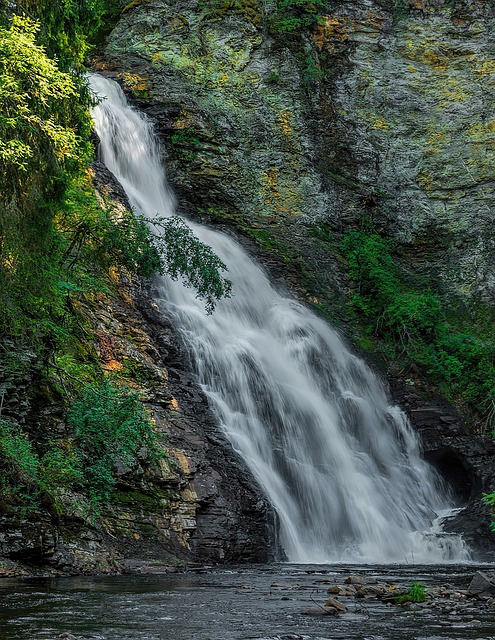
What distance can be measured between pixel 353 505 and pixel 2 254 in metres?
9.81

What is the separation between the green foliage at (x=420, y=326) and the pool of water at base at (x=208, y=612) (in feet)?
44.0

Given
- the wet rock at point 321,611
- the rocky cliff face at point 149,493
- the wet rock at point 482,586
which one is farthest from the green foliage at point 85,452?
the wet rock at point 482,586

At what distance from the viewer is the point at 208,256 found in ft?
45.6

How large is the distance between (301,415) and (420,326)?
29.1 feet

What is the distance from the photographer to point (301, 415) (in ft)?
54.5

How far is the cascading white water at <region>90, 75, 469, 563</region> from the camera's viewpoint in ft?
47.2

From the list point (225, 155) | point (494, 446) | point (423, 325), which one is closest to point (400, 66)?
point (225, 155)

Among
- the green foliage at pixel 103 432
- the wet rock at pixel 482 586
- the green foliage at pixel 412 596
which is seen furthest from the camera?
the green foliage at pixel 103 432

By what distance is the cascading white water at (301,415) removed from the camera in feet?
47.2

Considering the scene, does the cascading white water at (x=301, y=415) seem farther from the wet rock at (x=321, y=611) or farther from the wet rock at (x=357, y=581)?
the wet rock at (x=321, y=611)

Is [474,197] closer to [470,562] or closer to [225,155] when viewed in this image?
[225,155]

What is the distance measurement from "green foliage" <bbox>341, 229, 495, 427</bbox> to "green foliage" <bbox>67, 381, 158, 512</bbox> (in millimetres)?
13419

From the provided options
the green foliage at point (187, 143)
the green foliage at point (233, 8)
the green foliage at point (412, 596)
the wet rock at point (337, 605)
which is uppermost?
the green foliage at point (233, 8)

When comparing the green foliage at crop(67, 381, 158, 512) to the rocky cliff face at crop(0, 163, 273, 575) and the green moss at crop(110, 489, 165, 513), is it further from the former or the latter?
the rocky cliff face at crop(0, 163, 273, 575)
